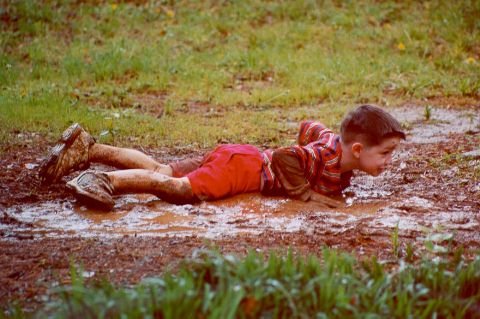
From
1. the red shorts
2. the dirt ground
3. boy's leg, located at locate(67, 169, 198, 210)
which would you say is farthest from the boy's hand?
boy's leg, located at locate(67, 169, 198, 210)

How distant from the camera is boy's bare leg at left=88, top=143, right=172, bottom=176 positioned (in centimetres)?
512

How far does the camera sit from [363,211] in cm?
461

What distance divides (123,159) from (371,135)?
6.26ft

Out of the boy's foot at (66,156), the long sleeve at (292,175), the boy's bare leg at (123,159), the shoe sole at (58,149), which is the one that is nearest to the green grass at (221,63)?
the boy's bare leg at (123,159)

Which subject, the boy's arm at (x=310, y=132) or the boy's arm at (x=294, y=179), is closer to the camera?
the boy's arm at (x=294, y=179)

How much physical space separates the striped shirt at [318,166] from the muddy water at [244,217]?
0.42 ft

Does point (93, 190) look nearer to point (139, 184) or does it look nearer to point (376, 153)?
point (139, 184)

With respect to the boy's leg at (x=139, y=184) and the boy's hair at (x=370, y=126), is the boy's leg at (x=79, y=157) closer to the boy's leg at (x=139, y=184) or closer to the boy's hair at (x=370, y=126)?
the boy's leg at (x=139, y=184)

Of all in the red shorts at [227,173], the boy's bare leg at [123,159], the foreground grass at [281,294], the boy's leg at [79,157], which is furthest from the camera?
the boy's bare leg at [123,159]

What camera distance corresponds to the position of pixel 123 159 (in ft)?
16.9

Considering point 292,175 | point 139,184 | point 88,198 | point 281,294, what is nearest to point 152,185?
point 139,184

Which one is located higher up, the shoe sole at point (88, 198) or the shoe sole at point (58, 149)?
the shoe sole at point (58, 149)

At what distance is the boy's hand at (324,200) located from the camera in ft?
15.6

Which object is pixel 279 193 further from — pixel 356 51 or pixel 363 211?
pixel 356 51
